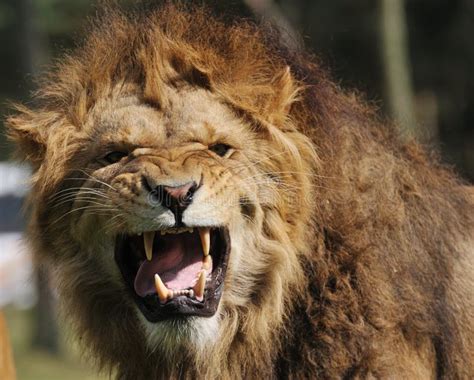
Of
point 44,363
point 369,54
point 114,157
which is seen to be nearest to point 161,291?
point 114,157

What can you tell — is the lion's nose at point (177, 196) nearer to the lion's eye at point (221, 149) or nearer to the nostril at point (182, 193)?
the nostril at point (182, 193)

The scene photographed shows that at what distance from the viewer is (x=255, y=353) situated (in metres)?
4.76

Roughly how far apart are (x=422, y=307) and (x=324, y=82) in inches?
42.4

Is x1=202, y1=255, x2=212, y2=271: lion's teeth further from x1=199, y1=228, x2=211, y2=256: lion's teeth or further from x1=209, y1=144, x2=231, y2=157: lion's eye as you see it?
x1=209, y1=144, x2=231, y2=157: lion's eye

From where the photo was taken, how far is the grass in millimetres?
12273

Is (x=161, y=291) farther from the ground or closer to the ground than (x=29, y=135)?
closer to the ground

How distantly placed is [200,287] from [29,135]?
102cm

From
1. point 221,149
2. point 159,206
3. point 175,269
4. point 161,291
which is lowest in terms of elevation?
point 161,291

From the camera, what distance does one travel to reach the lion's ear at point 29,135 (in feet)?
16.0

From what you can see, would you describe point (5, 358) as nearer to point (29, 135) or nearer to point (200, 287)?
point (29, 135)

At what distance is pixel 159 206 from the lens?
4414mm

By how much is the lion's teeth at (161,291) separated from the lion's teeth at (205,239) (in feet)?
0.72

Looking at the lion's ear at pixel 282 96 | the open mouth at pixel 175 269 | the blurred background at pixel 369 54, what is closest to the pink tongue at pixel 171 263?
the open mouth at pixel 175 269

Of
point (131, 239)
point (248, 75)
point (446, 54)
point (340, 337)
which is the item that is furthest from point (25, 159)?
point (446, 54)
